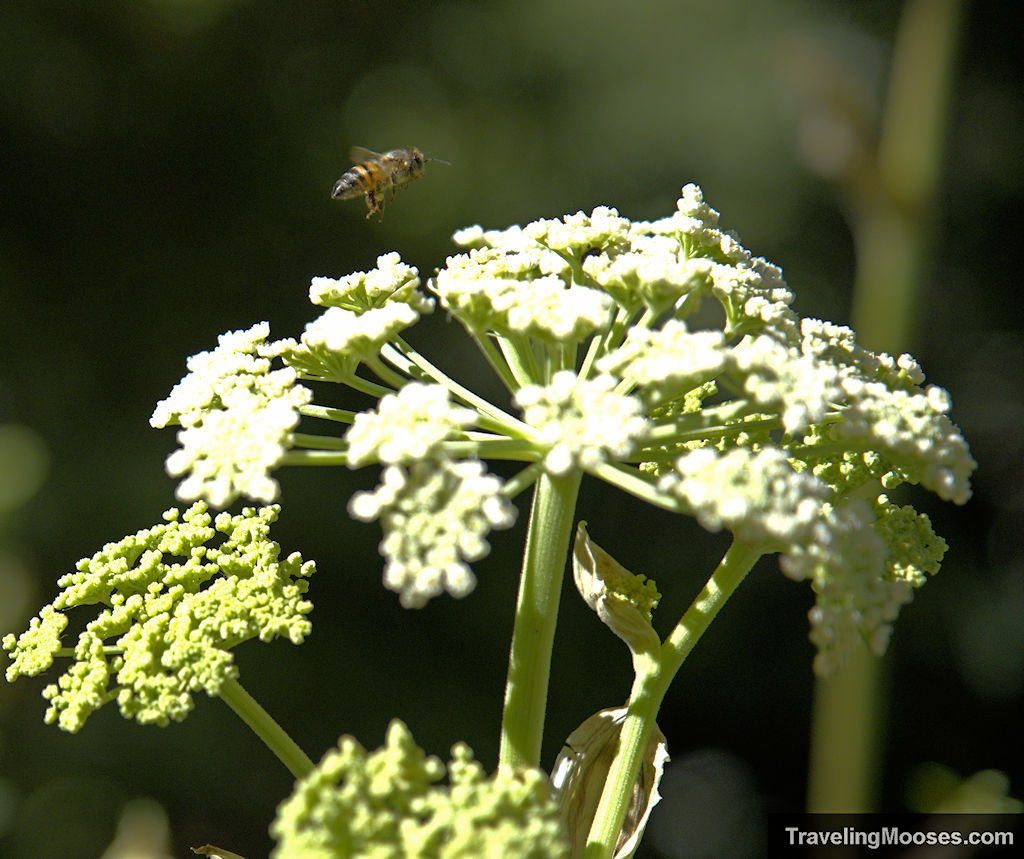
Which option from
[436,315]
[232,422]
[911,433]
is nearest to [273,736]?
[232,422]

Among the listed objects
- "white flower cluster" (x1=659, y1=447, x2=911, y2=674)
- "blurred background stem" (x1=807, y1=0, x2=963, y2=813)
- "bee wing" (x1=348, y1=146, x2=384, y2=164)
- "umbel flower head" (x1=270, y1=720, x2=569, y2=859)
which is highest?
"bee wing" (x1=348, y1=146, x2=384, y2=164)

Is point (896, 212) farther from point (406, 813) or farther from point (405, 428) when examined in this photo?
point (406, 813)

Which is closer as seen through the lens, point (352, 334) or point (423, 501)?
point (423, 501)

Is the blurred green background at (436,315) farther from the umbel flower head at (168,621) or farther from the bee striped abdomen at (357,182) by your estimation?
the umbel flower head at (168,621)

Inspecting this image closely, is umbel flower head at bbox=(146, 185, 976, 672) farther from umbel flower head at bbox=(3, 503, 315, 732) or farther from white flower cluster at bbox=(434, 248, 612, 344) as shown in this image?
umbel flower head at bbox=(3, 503, 315, 732)

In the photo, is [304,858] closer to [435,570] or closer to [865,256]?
[435,570]

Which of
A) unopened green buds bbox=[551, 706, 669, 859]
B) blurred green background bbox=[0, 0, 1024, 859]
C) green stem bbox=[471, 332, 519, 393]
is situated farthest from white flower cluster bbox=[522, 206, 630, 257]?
blurred green background bbox=[0, 0, 1024, 859]

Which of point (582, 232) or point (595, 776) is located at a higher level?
point (582, 232)

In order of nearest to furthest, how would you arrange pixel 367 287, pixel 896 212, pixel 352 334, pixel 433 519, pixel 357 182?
1. pixel 433 519
2. pixel 352 334
3. pixel 367 287
4. pixel 896 212
5. pixel 357 182
